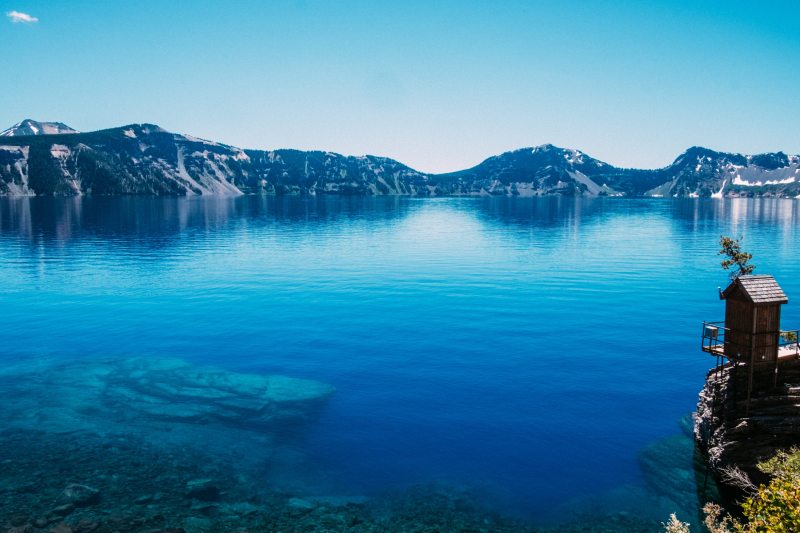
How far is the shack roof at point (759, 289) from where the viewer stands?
3062cm

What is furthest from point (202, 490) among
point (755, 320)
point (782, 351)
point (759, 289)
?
point (782, 351)

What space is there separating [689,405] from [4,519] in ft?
138

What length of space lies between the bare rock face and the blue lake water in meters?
3.80

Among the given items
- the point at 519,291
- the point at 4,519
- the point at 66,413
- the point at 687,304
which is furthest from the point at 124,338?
the point at 687,304

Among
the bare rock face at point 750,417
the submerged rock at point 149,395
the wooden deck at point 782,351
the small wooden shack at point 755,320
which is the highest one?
the small wooden shack at point 755,320

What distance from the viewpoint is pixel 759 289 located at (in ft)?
102

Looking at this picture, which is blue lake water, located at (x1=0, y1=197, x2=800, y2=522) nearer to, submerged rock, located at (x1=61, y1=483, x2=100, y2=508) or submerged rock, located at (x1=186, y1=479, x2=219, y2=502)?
submerged rock, located at (x1=186, y1=479, x2=219, y2=502)

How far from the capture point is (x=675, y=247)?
117m

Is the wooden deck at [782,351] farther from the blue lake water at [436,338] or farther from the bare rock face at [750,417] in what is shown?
the blue lake water at [436,338]

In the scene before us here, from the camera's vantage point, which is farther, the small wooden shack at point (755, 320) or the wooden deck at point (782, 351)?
the wooden deck at point (782, 351)

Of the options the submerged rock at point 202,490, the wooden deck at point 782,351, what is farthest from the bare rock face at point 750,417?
the submerged rock at point 202,490

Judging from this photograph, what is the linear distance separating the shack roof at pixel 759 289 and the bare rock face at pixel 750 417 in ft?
12.5

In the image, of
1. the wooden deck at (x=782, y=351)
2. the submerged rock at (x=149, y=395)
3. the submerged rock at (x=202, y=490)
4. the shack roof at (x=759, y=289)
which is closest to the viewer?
the submerged rock at (x=202, y=490)

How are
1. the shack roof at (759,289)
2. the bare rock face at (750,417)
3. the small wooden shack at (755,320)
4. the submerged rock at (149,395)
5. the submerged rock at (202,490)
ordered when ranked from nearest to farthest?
the submerged rock at (202,490) < the bare rock face at (750,417) < the small wooden shack at (755,320) < the shack roof at (759,289) < the submerged rock at (149,395)
